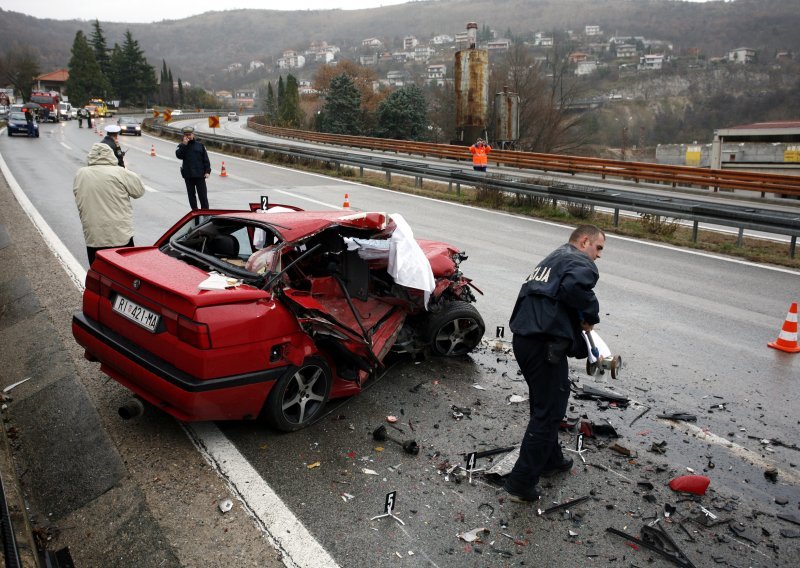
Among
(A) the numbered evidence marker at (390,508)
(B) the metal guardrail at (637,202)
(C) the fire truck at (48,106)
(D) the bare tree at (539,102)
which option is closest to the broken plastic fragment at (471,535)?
(A) the numbered evidence marker at (390,508)

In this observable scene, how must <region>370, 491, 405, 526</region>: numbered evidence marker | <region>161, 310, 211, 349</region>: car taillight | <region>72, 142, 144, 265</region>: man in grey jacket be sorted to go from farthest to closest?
<region>72, 142, 144, 265</region>: man in grey jacket → <region>161, 310, 211, 349</region>: car taillight → <region>370, 491, 405, 526</region>: numbered evidence marker

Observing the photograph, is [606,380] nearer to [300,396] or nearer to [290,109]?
[300,396]

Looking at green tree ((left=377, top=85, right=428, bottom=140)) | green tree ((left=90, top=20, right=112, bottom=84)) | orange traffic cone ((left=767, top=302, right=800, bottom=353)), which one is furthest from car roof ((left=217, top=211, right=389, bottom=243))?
green tree ((left=90, top=20, right=112, bottom=84))

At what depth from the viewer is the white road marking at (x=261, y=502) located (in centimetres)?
328

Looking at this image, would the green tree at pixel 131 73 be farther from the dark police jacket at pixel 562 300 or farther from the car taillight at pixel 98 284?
the dark police jacket at pixel 562 300

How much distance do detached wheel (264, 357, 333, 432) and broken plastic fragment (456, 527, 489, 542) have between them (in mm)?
1518

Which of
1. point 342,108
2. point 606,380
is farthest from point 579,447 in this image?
point 342,108

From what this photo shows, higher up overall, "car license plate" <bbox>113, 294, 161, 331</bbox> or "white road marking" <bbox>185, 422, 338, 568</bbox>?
"car license plate" <bbox>113, 294, 161, 331</bbox>

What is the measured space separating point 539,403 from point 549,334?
470 millimetres

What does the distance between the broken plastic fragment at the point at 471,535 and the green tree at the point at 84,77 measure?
11850 centimetres

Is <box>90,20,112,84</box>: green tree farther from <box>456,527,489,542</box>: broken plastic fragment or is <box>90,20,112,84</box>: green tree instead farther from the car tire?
<box>456,527,489,542</box>: broken plastic fragment

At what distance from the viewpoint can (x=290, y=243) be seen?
459 centimetres

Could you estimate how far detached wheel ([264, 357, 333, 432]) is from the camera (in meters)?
4.31

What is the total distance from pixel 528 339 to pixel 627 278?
20.3ft
